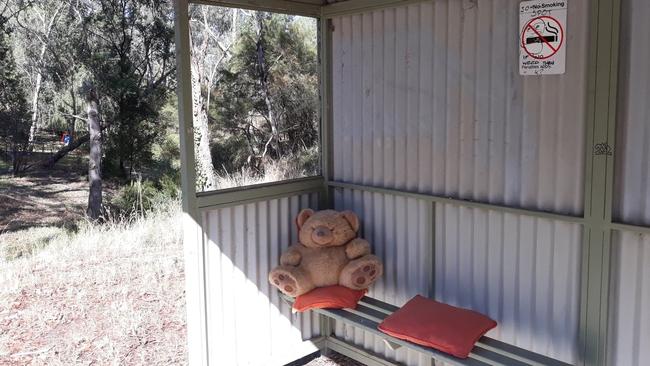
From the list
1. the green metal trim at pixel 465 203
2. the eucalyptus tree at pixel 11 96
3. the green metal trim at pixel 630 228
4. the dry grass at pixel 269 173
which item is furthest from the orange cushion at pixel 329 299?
the eucalyptus tree at pixel 11 96

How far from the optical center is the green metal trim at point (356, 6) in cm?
331

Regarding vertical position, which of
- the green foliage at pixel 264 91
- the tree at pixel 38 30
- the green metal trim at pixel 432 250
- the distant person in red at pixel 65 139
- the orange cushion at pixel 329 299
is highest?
the tree at pixel 38 30

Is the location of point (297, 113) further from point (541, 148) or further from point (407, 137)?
point (541, 148)

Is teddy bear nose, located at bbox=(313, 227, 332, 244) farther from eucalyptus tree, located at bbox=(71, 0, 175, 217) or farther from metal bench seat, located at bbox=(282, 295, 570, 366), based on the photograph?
eucalyptus tree, located at bbox=(71, 0, 175, 217)

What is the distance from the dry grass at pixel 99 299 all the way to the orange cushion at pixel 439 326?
6.33 ft

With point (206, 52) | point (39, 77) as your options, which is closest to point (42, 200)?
point (39, 77)

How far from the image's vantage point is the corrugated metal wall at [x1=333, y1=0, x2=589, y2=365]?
2.65m

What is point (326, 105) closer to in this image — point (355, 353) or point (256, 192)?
point (256, 192)

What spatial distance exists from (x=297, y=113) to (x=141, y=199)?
4.11m

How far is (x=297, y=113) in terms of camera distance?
638 centimetres

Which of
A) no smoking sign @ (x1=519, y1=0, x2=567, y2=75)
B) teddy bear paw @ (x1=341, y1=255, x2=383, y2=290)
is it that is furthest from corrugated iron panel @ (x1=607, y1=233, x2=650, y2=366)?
teddy bear paw @ (x1=341, y1=255, x2=383, y2=290)

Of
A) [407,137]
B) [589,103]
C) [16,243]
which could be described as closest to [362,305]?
[407,137]

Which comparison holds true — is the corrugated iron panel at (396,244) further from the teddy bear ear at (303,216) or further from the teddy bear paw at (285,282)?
the teddy bear paw at (285,282)

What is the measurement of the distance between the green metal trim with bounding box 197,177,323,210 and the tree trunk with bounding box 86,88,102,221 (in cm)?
670
